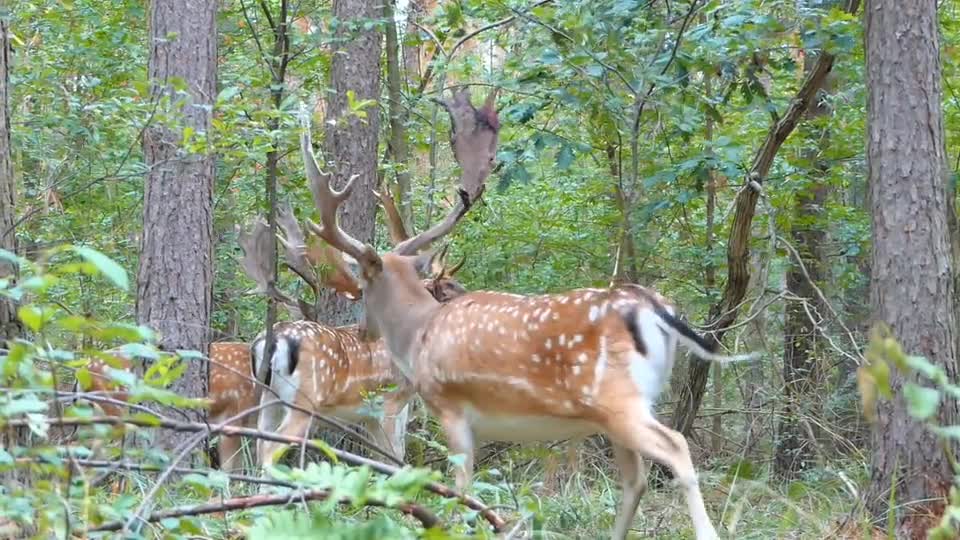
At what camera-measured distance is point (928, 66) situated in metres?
5.95

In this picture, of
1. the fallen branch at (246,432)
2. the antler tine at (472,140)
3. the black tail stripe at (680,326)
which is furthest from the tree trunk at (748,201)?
the fallen branch at (246,432)

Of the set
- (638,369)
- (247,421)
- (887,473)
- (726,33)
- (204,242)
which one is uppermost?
(726,33)

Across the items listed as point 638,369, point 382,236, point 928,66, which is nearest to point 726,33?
point 928,66

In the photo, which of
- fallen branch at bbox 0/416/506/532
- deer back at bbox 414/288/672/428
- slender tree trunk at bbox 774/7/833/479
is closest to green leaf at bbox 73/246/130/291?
fallen branch at bbox 0/416/506/532

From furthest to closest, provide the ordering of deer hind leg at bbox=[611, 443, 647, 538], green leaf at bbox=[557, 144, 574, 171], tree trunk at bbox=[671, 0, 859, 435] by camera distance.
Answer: tree trunk at bbox=[671, 0, 859, 435] < green leaf at bbox=[557, 144, 574, 171] < deer hind leg at bbox=[611, 443, 647, 538]

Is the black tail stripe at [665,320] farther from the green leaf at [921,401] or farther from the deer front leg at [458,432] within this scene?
the green leaf at [921,401]

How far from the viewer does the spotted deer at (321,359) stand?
8.37m

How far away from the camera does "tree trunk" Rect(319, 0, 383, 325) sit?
9.30 metres

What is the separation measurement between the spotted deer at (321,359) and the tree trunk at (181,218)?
1163mm

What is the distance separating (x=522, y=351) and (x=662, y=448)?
1.07 m

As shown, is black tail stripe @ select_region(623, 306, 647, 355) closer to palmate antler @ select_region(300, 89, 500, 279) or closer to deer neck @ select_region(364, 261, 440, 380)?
deer neck @ select_region(364, 261, 440, 380)

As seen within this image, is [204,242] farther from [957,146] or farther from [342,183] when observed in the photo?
[957,146]

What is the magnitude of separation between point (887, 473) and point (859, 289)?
6.27m

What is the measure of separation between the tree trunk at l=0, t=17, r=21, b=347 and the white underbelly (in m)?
3.04
